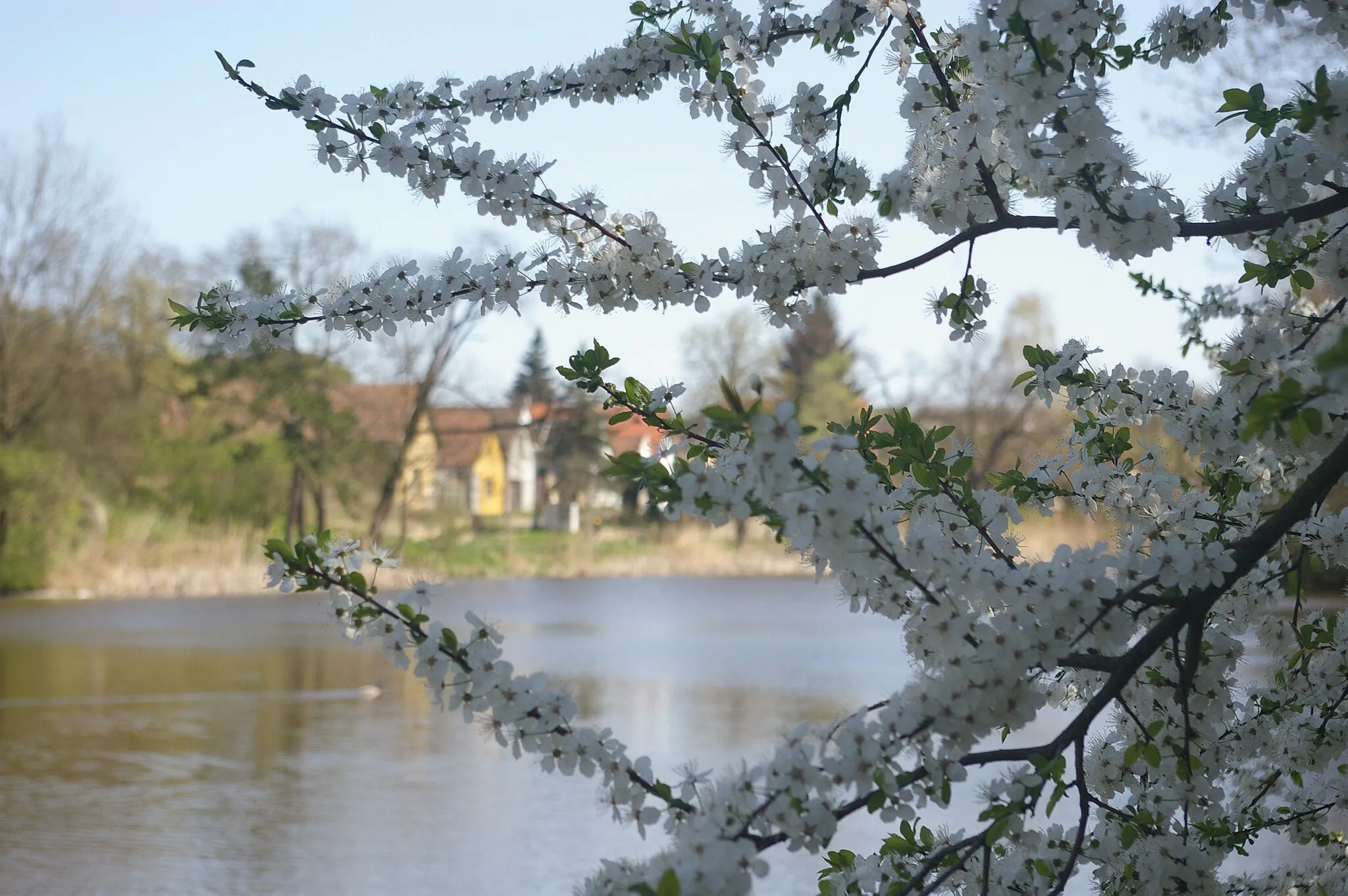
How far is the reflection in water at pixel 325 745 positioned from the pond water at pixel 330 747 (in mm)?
21

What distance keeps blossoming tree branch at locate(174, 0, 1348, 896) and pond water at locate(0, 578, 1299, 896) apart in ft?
0.77

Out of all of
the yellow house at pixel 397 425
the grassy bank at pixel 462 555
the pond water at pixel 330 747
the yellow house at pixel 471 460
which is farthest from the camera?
the yellow house at pixel 471 460

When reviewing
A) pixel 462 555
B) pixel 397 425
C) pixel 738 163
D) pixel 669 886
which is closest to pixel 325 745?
pixel 738 163

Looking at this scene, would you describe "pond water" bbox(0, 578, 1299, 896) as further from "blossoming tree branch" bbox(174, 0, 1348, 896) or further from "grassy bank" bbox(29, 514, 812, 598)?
"grassy bank" bbox(29, 514, 812, 598)

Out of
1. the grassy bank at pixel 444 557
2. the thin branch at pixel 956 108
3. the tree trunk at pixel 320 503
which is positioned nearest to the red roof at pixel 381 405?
the tree trunk at pixel 320 503

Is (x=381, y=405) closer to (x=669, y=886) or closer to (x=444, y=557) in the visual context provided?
(x=444, y=557)

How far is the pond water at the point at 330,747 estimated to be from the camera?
534 cm

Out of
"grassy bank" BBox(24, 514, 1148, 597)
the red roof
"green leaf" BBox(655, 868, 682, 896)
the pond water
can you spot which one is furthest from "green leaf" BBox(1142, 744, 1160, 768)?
the red roof

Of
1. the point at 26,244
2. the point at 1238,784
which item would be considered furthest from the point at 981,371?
the point at 1238,784

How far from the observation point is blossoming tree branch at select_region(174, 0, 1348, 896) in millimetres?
1328

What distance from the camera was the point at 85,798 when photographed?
642 centimetres

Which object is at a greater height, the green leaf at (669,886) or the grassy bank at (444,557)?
the green leaf at (669,886)

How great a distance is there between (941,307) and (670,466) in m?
0.85

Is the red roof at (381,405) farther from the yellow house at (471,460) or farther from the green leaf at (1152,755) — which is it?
the green leaf at (1152,755)
